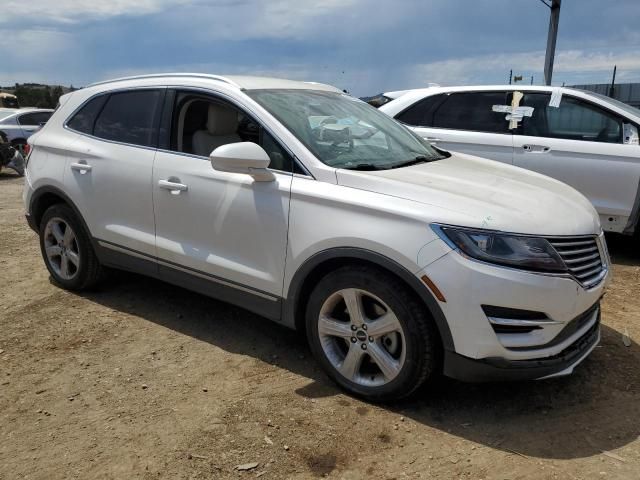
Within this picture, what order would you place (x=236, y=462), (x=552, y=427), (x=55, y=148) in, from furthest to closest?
(x=55, y=148) < (x=552, y=427) < (x=236, y=462)

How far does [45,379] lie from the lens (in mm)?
3436

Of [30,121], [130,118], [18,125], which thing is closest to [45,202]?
[130,118]

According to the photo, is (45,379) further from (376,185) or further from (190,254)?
(376,185)

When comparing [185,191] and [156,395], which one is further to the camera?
[185,191]

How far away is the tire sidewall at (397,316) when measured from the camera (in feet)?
9.19

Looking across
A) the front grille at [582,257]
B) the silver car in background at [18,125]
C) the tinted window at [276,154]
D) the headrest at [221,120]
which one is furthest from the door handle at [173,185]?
the silver car in background at [18,125]

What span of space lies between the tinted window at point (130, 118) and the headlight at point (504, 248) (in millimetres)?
2317

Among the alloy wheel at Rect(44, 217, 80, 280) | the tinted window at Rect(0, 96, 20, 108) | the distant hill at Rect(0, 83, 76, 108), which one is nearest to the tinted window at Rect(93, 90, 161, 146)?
the alloy wheel at Rect(44, 217, 80, 280)

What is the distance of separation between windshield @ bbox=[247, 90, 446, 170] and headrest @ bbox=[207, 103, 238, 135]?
361mm

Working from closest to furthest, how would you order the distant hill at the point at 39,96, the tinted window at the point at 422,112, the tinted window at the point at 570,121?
the tinted window at the point at 570,121
the tinted window at the point at 422,112
the distant hill at the point at 39,96

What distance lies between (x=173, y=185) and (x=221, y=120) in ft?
1.93

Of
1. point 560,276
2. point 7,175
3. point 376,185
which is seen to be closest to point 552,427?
point 560,276

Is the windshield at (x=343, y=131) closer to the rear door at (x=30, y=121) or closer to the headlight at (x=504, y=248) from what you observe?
the headlight at (x=504, y=248)

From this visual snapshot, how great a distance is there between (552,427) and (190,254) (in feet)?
7.68
